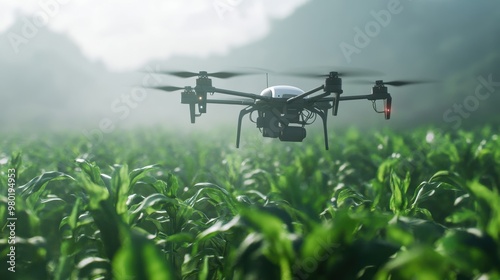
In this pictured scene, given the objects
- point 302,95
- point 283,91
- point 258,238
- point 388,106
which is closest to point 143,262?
point 258,238

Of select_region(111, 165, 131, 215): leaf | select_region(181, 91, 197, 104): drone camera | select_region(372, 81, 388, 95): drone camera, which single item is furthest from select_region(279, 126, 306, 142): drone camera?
select_region(111, 165, 131, 215): leaf

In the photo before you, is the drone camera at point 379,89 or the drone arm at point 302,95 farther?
the drone camera at point 379,89

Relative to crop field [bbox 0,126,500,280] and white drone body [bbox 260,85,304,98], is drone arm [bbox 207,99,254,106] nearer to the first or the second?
white drone body [bbox 260,85,304,98]

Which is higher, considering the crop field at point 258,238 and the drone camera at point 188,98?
the drone camera at point 188,98

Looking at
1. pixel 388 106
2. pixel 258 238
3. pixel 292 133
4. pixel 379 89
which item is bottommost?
pixel 258 238

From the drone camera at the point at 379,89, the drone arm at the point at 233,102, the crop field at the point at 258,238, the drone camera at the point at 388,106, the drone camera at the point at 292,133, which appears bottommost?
the crop field at the point at 258,238

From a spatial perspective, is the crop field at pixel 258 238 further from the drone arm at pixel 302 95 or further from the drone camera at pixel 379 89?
the drone camera at pixel 379 89

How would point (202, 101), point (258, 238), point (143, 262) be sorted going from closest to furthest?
point (143, 262)
point (258, 238)
point (202, 101)

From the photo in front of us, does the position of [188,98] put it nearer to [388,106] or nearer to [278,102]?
[278,102]

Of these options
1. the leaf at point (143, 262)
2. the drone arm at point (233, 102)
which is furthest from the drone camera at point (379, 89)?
the leaf at point (143, 262)
